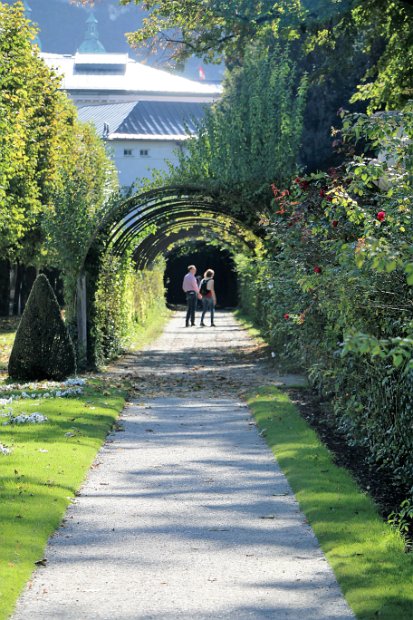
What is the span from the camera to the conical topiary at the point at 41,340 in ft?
54.1

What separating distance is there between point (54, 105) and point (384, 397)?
25.8 meters

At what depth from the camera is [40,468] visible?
9688mm

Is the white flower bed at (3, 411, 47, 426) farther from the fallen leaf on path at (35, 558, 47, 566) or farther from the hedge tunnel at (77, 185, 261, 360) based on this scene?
the hedge tunnel at (77, 185, 261, 360)

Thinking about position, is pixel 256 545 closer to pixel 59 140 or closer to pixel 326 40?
pixel 326 40

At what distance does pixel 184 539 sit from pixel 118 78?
111 m

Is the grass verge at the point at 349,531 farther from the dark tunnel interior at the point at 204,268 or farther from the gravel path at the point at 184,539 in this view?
the dark tunnel interior at the point at 204,268

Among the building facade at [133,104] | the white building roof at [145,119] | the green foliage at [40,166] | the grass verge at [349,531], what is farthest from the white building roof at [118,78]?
the grass verge at [349,531]

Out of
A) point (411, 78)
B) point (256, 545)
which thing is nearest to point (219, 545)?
point (256, 545)

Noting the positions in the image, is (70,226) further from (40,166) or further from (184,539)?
(40,166)

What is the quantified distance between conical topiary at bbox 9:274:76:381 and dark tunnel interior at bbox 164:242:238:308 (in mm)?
36211

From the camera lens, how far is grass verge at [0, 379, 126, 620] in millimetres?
6738

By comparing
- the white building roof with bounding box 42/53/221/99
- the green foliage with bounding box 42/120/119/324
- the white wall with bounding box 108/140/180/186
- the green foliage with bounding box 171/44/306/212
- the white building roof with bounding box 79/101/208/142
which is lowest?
the green foliage with bounding box 42/120/119/324

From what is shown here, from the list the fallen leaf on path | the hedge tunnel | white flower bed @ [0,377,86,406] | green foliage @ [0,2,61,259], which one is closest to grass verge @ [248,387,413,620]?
the fallen leaf on path

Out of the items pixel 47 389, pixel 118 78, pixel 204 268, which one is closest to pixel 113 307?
pixel 47 389
